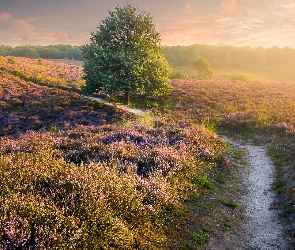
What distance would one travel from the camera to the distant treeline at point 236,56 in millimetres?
134250

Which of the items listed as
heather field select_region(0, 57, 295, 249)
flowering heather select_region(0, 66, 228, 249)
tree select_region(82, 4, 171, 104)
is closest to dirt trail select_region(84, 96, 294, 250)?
heather field select_region(0, 57, 295, 249)

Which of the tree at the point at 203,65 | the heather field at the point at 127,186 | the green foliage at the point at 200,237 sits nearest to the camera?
the heather field at the point at 127,186

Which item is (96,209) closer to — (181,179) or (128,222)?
(128,222)

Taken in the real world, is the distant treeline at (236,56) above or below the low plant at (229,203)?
above

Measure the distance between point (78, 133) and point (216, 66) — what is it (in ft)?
402

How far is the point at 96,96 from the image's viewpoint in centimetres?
3791

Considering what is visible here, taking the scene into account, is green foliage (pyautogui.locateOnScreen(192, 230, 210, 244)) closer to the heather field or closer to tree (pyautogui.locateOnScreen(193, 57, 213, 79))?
the heather field

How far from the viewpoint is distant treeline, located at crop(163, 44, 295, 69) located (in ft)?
440

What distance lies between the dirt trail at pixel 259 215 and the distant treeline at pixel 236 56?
122m

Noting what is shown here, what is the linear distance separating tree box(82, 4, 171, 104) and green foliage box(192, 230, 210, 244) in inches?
850

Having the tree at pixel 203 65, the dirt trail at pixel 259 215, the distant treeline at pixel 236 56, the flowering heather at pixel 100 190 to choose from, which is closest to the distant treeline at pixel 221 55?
the distant treeline at pixel 236 56

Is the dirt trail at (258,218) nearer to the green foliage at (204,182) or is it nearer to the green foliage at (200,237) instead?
the green foliage at (200,237)

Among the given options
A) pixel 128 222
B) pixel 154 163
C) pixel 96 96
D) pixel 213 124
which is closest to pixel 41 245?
pixel 128 222

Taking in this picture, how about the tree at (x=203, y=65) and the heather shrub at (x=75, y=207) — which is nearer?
the heather shrub at (x=75, y=207)
